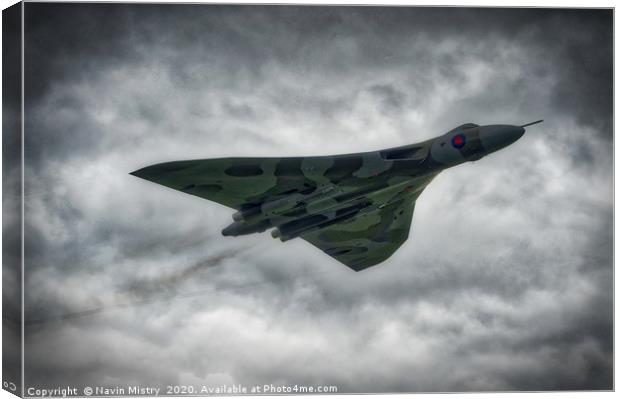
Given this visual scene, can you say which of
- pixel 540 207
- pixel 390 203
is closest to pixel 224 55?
pixel 390 203

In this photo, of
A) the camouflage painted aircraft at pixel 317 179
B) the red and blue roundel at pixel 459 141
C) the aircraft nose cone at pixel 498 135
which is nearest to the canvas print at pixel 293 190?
the camouflage painted aircraft at pixel 317 179

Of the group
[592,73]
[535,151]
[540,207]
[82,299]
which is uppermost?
[592,73]

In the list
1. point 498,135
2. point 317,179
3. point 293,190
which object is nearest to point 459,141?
point 498,135

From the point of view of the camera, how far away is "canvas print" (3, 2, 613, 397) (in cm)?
2027

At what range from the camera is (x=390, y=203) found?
2284 centimetres

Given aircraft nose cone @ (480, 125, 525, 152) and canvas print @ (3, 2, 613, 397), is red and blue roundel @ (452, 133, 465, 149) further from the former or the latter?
canvas print @ (3, 2, 613, 397)

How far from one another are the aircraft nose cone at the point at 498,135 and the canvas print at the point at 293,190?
157 cm

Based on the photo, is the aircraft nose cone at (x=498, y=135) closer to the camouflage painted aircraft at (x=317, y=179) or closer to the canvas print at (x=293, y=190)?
the camouflage painted aircraft at (x=317, y=179)

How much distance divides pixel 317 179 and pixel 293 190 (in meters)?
0.88

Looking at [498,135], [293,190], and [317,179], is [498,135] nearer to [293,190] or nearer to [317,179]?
[317,179]

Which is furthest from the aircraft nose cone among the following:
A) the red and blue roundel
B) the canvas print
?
the canvas print

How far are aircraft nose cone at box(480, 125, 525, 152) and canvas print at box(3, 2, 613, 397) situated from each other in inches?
61.8

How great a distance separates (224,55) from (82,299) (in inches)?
310

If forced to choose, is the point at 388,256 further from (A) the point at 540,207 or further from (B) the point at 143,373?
(B) the point at 143,373
